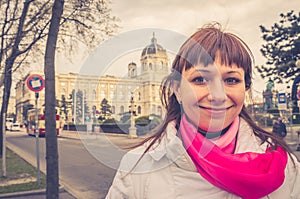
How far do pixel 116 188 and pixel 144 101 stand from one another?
0.36m

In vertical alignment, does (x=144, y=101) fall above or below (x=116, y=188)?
above

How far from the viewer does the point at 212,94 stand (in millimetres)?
1410

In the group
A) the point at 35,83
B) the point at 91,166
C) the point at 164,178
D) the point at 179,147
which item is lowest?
the point at 91,166

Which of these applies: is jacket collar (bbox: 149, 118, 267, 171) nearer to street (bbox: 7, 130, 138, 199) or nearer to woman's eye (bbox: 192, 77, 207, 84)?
→ street (bbox: 7, 130, 138, 199)

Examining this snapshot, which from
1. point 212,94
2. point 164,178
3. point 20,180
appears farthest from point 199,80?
point 20,180

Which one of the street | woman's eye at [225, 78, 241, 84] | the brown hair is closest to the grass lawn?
the street

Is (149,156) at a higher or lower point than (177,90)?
lower

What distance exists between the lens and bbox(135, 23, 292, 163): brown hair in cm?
144

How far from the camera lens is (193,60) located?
1.43 meters

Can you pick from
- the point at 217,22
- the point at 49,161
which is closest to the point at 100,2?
the point at 49,161

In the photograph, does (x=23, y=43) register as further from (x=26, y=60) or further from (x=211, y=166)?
(x=211, y=166)

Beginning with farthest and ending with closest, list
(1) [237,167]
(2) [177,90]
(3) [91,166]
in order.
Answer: (3) [91,166] → (2) [177,90] → (1) [237,167]

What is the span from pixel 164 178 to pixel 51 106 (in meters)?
4.69

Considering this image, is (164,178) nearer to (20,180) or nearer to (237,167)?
(237,167)
